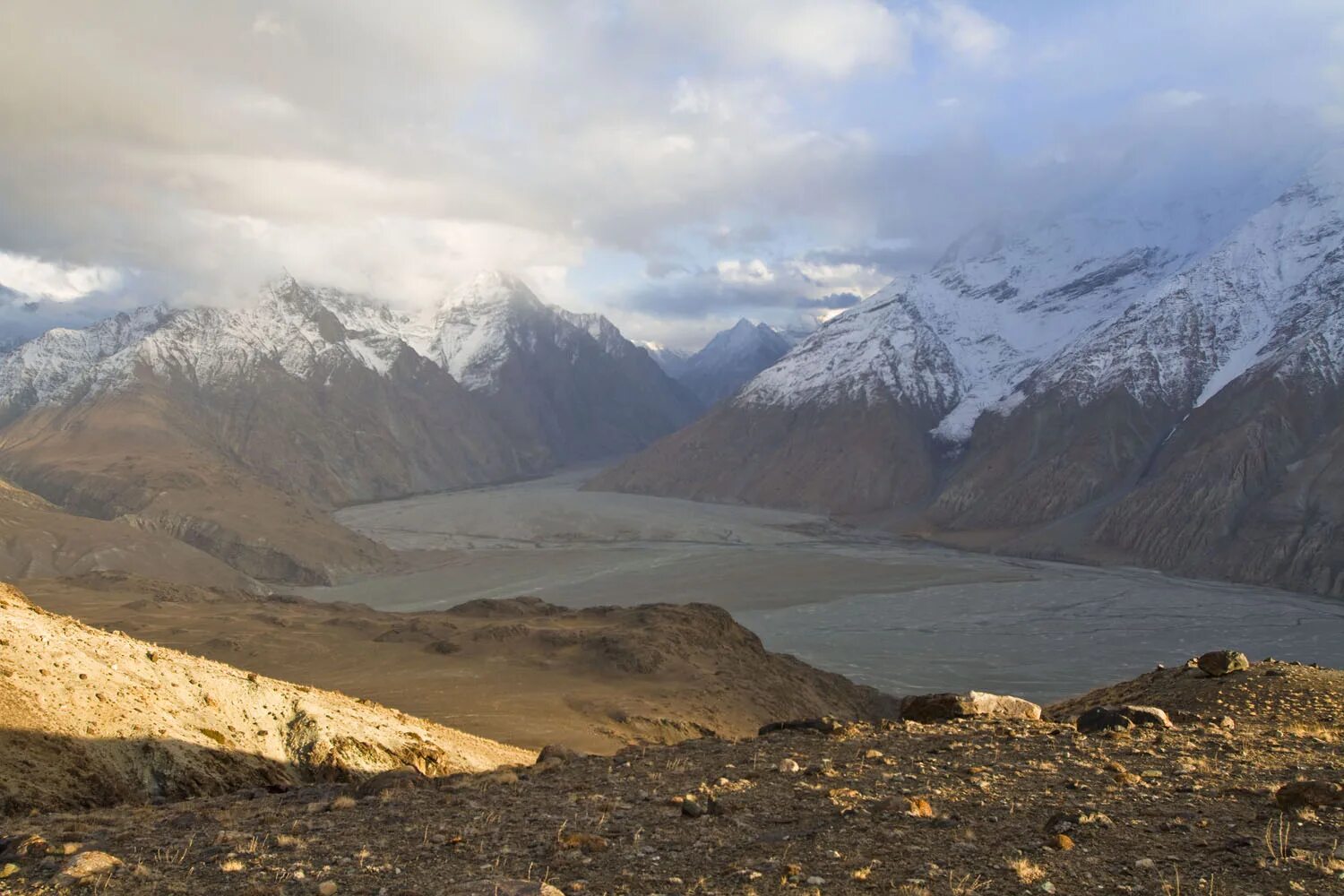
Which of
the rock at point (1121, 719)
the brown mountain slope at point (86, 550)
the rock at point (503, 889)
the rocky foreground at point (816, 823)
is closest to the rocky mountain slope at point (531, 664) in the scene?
the rocky foreground at point (816, 823)

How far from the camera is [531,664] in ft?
135

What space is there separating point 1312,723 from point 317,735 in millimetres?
16542

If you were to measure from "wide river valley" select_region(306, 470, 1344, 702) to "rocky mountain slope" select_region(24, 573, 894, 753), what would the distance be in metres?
15.6

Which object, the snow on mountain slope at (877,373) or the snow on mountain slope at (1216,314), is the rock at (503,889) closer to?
the snow on mountain slope at (1216,314)

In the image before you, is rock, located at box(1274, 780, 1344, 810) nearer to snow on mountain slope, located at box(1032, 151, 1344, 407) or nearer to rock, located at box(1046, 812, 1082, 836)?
rock, located at box(1046, 812, 1082, 836)

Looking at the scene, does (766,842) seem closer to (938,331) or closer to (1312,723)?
(1312,723)

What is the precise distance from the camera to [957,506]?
453 ft

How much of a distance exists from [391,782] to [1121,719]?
1042 centimetres

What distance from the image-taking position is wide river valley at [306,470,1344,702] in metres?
64.6

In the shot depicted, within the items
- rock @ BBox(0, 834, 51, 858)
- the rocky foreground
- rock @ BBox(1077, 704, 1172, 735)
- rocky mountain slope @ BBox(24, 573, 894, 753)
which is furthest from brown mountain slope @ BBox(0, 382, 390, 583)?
rock @ BBox(1077, 704, 1172, 735)

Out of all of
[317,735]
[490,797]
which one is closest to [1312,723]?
[490,797]

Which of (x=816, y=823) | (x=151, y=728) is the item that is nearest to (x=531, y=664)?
(x=151, y=728)

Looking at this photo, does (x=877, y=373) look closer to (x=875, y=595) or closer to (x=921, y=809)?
(x=875, y=595)

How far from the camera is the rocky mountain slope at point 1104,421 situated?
4176 inches
